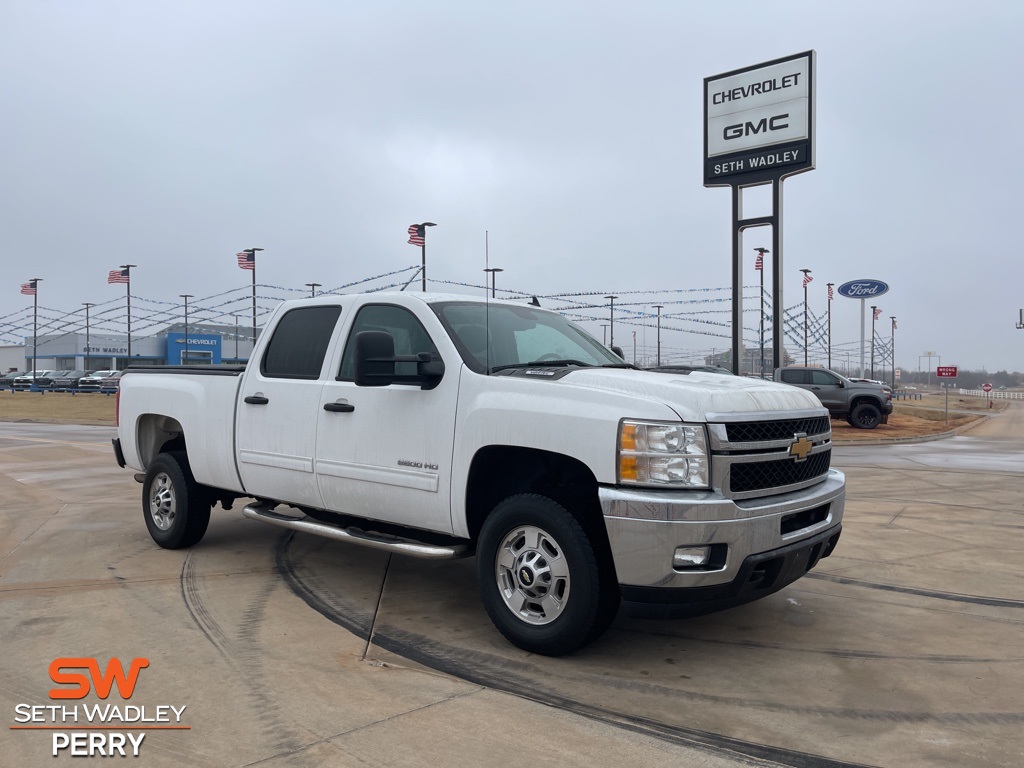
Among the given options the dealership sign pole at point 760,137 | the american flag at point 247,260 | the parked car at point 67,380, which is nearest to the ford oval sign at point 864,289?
the dealership sign pole at point 760,137

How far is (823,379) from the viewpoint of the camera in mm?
23844

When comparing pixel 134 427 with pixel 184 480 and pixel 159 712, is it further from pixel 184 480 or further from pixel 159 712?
pixel 159 712

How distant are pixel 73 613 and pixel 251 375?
1.96m

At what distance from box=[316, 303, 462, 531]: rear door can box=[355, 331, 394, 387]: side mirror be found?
0.24 meters

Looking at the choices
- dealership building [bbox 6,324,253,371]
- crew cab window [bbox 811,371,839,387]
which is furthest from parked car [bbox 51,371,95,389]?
crew cab window [bbox 811,371,839,387]

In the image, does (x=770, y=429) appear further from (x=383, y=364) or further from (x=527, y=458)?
(x=383, y=364)

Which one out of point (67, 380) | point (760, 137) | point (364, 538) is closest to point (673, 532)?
point (364, 538)

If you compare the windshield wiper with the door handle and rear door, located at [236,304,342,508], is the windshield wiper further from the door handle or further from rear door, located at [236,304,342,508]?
rear door, located at [236,304,342,508]

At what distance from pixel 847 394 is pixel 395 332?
68.3 ft

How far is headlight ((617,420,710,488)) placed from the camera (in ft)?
13.0

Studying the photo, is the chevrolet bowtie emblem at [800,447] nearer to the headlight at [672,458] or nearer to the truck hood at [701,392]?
the truck hood at [701,392]

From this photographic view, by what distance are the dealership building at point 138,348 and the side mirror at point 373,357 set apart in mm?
85154

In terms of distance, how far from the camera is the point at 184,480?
21.9 ft

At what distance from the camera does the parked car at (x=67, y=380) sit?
180ft
